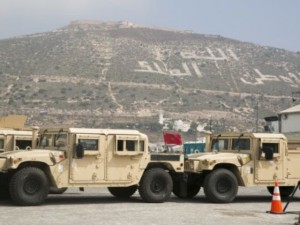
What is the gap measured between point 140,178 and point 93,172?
1.40 meters

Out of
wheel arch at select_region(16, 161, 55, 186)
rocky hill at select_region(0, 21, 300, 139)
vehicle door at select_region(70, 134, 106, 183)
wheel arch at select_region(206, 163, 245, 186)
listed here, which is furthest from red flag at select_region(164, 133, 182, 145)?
rocky hill at select_region(0, 21, 300, 139)

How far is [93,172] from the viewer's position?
15562mm

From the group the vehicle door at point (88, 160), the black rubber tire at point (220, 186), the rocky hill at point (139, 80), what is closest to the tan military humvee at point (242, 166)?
the black rubber tire at point (220, 186)

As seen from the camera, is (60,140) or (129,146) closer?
(60,140)

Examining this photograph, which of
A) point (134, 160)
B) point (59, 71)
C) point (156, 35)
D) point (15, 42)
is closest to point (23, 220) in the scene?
point (134, 160)

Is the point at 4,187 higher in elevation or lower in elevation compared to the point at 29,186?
lower

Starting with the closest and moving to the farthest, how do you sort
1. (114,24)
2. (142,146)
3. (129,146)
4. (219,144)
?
(129,146)
(142,146)
(219,144)
(114,24)

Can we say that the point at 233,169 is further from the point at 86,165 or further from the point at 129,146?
the point at 86,165

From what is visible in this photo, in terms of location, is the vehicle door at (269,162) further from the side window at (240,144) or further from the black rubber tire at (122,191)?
the black rubber tire at (122,191)

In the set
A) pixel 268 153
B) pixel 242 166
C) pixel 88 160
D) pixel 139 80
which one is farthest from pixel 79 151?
pixel 139 80

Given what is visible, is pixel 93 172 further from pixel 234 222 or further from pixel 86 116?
pixel 86 116

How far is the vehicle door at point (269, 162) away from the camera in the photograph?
1722 cm

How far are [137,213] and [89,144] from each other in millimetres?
Answer: 2750

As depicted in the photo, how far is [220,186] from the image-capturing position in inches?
664
